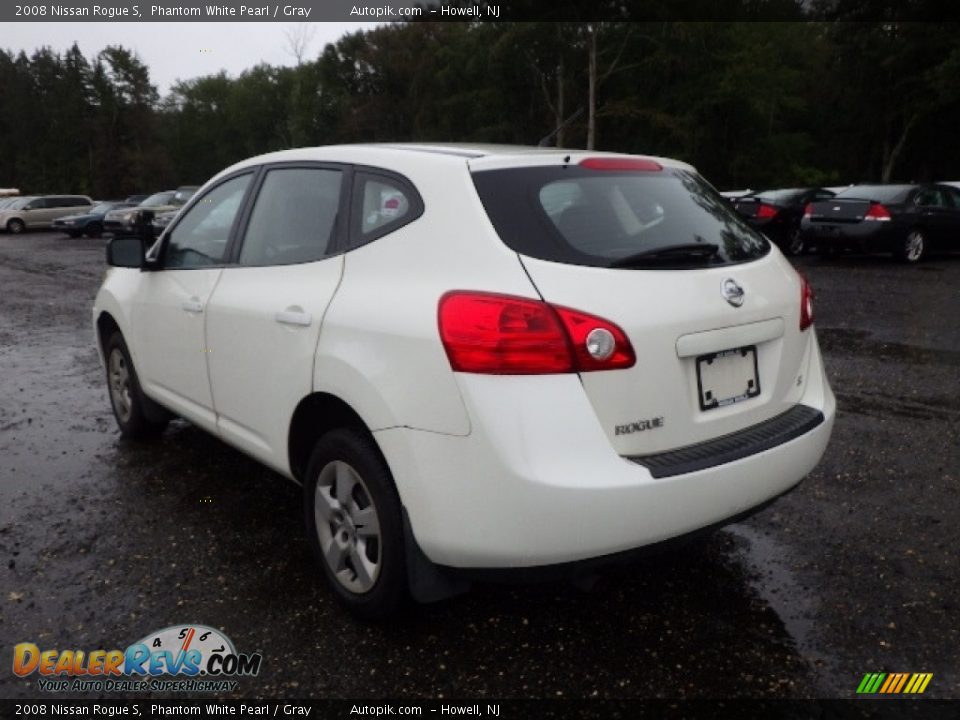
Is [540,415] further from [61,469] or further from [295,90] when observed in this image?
[295,90]

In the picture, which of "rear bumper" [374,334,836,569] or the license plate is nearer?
"rear bumper" [374,334,836,569]

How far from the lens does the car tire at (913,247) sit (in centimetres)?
1425

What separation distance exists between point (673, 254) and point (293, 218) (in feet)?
5.30

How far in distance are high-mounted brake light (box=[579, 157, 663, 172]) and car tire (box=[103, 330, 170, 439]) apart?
299 centimetres

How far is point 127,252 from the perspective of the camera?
4.24 m

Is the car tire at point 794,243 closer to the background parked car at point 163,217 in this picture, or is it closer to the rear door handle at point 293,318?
the rear door handle at point 293,318

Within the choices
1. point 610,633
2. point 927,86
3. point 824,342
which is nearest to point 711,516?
point 610,633

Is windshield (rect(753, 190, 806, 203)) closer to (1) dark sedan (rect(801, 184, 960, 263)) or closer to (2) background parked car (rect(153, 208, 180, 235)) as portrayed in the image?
(1) dark sedan (rect(801, 184, 960, 263))

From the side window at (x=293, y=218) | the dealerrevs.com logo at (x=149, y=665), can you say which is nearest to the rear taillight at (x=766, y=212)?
the side window at (x=293, y=218)

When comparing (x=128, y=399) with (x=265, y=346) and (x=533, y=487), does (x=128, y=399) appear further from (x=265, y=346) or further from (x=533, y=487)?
(x=533, y=487)

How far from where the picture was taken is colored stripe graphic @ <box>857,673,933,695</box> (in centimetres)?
245

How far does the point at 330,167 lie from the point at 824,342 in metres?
6.03

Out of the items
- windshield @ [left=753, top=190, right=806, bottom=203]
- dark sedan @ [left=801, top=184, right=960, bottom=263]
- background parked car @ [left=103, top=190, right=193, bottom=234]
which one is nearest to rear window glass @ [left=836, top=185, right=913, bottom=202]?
dark sedan @ [left=801, top=184, right=960, bottom=263]

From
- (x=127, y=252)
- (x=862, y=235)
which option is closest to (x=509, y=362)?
(x=127, y=252)
